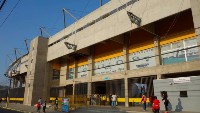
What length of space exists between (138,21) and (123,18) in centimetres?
334

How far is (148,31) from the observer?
27.3 metres

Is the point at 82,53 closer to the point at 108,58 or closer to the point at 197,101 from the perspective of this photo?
the point at 108,58

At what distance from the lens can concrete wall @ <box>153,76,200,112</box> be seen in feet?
63.1

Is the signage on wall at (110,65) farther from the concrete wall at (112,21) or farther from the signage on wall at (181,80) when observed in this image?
the signage on wall at (181,80)

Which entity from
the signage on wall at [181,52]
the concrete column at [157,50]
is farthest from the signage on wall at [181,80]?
the concrete column at [157,50]

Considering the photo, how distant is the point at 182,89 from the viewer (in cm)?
2025

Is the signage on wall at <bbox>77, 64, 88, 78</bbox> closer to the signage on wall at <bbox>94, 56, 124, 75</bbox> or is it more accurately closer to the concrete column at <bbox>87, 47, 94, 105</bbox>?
the concrete column at <bbox>87, 47, 94, 105</bbox>

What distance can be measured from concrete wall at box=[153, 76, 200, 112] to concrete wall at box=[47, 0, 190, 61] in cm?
798

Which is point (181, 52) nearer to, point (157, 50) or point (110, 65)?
point (157, 50)

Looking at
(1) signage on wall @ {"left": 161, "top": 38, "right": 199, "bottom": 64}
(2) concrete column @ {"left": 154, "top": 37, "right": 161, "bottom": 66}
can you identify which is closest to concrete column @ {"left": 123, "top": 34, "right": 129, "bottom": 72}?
(2) concrete column @ {"left": 154, "top": 37, "right": 161, "bottom": 66}

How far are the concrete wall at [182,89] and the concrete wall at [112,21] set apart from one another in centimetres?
798

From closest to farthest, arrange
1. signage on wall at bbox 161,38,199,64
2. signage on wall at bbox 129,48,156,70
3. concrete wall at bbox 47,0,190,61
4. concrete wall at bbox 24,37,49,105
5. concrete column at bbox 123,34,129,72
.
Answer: signage on wall at bbox 161,38,199,64, concrete wall at bbox 47,0,190,61, signage on wall at bbox 129,48,156,70, concrete column at bbox 123,34,129,72, concrete wall at bbox 24,37,49,105

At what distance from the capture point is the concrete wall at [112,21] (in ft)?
80.2

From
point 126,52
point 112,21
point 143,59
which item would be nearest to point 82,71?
point 126,52
